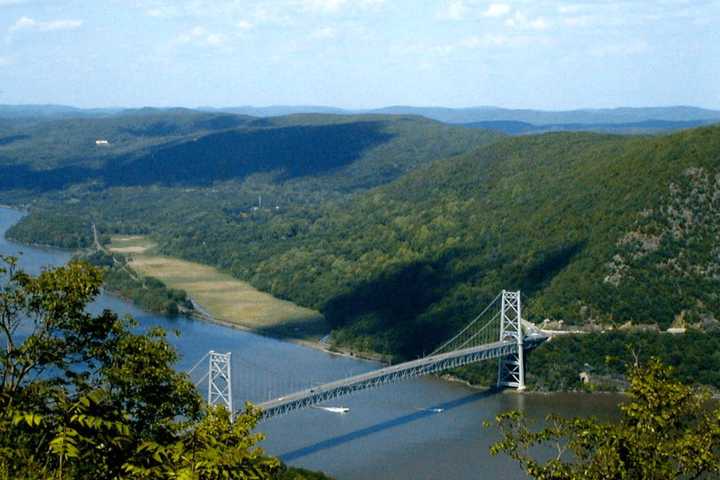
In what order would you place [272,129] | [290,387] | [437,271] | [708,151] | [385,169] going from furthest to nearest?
1. [272,129]
2. [385,169]
3. [437,271]
4. [708,151]
5. [290,387]

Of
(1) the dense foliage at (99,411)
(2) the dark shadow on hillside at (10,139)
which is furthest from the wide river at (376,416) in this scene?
(2) the dark shadow on hillside at (10,139)

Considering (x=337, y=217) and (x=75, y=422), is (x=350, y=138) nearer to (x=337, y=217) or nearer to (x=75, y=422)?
(x=337, y=217)

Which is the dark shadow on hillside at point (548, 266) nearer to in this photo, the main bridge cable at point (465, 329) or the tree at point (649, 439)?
the main bridge cable at point (465, 329)

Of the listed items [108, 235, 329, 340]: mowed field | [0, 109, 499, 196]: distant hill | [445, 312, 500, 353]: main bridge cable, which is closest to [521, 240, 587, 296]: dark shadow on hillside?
[445, 312, 500, 353]: main bridge cable

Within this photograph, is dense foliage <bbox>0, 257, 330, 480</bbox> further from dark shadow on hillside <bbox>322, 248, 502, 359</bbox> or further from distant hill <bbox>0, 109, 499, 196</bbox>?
distant hill <bbox>0, 109, 499, 196</bbox>

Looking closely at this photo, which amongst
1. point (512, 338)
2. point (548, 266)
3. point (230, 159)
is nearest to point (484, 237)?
point (548, 266)

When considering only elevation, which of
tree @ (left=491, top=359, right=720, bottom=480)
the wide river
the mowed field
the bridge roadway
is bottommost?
the mowed field

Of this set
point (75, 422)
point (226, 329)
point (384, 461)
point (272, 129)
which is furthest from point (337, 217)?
point (75, 422)
